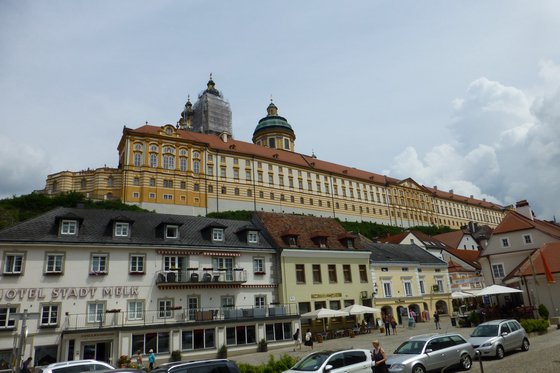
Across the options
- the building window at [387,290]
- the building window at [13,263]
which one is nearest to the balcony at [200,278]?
the building window at [13,263]

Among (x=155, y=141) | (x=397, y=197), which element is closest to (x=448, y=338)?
(x=155, y=141)

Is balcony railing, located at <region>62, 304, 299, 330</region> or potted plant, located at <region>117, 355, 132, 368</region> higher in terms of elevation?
balcony railing, located at <region>62, 304, 299, 330</region>

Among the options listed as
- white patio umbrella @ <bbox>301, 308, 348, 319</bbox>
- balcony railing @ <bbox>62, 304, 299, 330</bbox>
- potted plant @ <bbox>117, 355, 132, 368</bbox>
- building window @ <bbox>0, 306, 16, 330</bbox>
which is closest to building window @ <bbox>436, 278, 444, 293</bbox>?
white patio umbrella @ <bbox>301, 308, 348, 319</bbox>

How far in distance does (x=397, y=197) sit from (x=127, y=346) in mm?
96397

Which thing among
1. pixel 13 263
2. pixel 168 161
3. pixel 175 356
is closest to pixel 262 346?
pixel 175 356

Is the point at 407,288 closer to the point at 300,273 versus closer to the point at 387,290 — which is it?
the point at 387,290

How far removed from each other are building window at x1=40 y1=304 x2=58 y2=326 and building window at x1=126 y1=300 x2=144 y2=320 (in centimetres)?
431

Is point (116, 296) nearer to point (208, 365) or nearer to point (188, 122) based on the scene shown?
point (208, 365)

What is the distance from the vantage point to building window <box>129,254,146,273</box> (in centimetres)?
3005

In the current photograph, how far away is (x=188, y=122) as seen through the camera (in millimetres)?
Result: 123625

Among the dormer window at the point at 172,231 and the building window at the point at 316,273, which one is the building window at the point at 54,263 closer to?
the dormer window at the point at 172,231

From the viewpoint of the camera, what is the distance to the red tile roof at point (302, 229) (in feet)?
125

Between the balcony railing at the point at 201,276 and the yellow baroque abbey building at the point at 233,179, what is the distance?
42018 mm

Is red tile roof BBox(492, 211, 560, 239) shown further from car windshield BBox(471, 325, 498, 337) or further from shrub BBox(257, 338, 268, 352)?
shrub BBox(257, 338, 268, 352)
